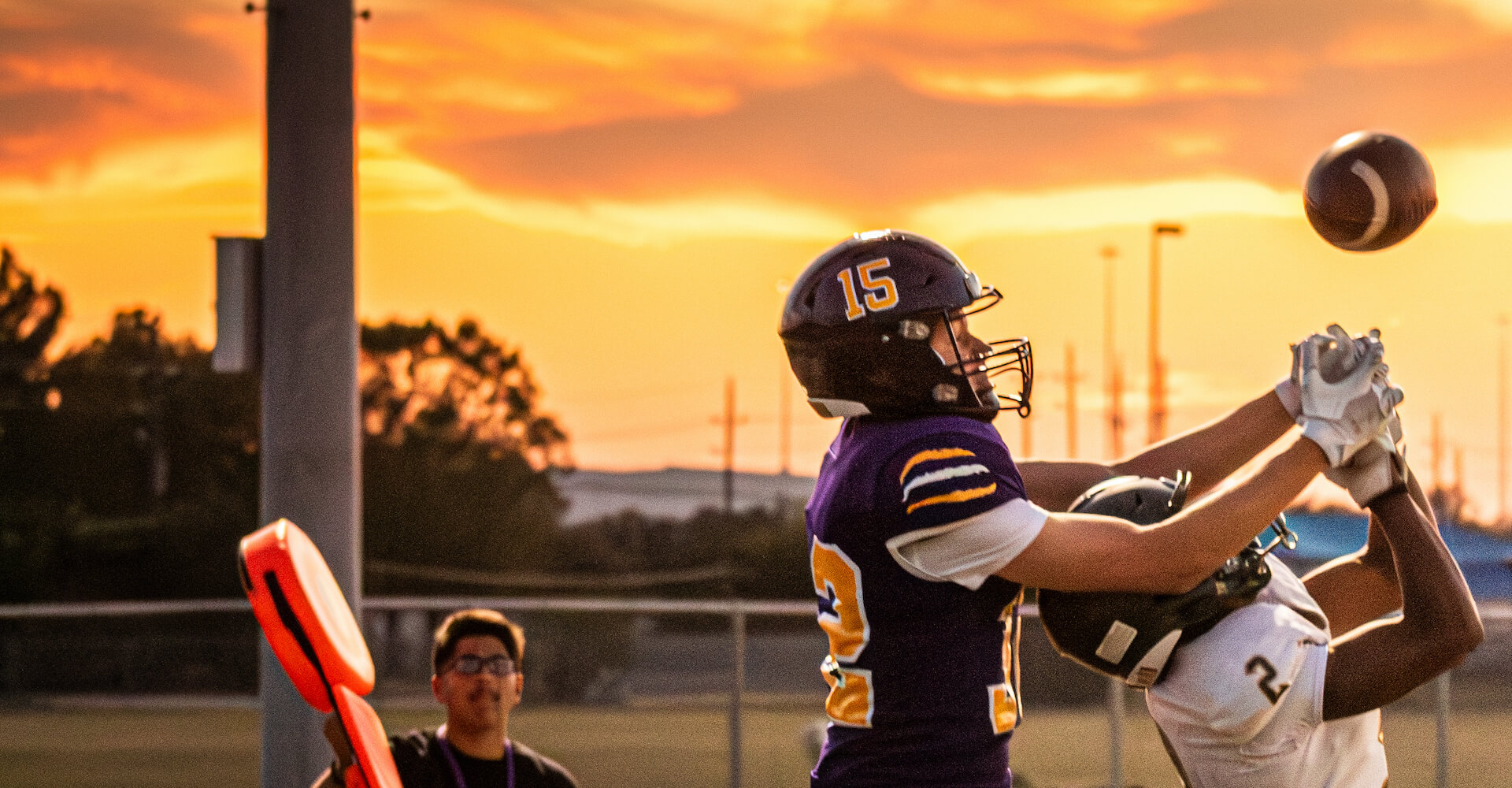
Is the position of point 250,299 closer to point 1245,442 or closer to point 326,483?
point 326,483

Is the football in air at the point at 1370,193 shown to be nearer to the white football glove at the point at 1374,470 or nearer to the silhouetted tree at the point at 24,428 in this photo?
the white football glove at the point at 1374,470

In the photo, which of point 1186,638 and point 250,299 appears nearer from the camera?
point 1186,638

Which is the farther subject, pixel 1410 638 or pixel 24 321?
pixel 24 321

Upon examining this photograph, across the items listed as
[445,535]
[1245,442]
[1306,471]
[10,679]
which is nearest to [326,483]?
[1245,442]

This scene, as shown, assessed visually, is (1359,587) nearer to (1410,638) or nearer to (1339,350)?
(1410,638)

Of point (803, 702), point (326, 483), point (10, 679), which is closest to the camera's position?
point (326, 483)

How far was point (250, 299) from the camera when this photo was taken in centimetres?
603

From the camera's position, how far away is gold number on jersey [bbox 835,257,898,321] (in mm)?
3258

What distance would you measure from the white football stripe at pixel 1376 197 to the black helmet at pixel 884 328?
1102 mm

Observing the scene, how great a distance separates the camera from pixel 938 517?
9.84 ft

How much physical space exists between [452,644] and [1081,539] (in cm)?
355

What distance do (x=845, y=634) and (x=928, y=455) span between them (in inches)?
14.5

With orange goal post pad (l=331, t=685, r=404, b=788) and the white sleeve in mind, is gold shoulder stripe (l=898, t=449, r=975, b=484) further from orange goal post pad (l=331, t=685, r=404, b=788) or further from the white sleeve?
orange goal post pad (l=331, t=685, r=404, b=788)

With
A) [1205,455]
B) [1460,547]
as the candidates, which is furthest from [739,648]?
[1460,547]
